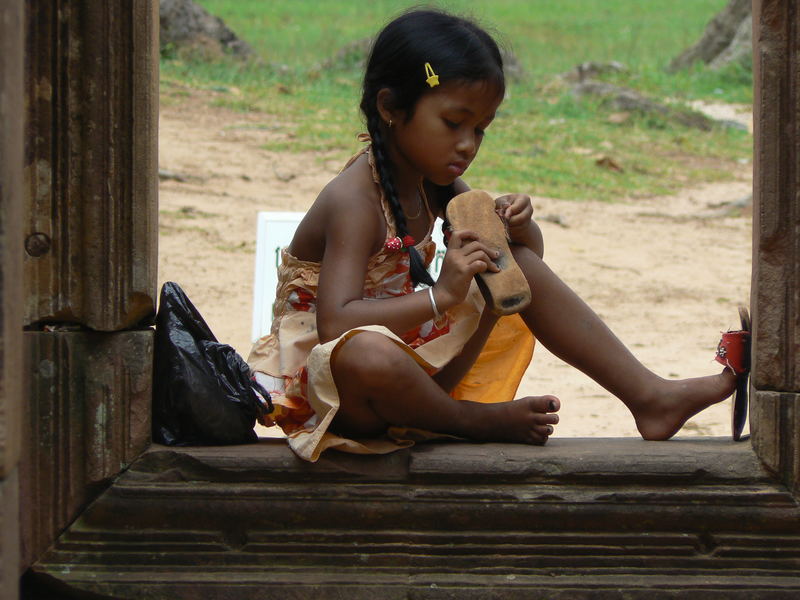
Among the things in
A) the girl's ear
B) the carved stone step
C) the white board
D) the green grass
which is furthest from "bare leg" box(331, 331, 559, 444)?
the green grass

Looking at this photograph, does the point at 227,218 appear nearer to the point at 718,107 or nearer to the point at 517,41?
the point at 718,107

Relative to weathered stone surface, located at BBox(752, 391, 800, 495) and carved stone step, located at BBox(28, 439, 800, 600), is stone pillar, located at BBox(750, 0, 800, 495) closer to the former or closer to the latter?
weathered stone surface, located at BBox(752, 391, 800, 495)

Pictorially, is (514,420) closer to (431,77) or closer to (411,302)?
(411,302)

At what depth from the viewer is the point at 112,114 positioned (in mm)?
2514

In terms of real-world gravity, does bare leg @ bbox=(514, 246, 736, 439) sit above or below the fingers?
below

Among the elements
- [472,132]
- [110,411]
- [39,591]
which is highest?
[472,132]

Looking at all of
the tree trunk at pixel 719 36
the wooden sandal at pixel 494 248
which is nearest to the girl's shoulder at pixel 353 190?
the wooden sandal at pixel 494 248

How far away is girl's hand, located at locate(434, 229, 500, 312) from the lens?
2.59m

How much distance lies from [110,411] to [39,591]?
0.46m

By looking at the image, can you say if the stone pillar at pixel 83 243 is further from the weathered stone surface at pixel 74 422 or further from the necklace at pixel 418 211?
the necklace at pixel 418 211

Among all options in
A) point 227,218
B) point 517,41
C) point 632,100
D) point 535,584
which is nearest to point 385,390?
point 535,584

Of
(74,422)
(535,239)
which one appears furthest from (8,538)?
(535,239)

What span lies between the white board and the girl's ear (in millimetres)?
1922

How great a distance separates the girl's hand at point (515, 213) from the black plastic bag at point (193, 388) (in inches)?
30.7
